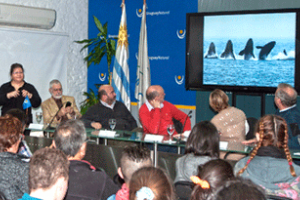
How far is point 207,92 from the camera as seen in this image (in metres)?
6.28

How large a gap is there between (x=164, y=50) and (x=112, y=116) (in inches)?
81.4

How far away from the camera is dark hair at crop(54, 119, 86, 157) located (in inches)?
104

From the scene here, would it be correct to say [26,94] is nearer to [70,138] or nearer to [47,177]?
[70,138]

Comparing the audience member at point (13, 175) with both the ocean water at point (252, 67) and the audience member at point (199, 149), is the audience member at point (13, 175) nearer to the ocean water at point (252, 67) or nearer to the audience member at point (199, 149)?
the audience member at point (199, 149)

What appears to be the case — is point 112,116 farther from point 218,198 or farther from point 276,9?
point 218,198

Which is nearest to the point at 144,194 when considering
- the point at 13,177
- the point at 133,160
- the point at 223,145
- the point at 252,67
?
the point at 133,160

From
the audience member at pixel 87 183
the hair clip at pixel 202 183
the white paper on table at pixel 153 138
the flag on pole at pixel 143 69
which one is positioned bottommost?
the audience member at pixel 87 183

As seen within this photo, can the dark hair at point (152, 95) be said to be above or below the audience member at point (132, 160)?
above

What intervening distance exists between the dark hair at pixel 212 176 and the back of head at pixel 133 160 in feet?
1.45

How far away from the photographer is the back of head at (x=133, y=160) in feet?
7.29

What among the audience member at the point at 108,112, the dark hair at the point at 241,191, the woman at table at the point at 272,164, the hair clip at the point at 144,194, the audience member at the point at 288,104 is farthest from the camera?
the audience member at the point at 108,112

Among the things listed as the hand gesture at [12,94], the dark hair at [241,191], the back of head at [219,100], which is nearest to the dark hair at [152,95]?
the back of head at [219,100]

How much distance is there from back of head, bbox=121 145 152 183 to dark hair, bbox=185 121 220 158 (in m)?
0.58

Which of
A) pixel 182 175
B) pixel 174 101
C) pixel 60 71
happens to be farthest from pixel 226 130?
pixel 60 71
